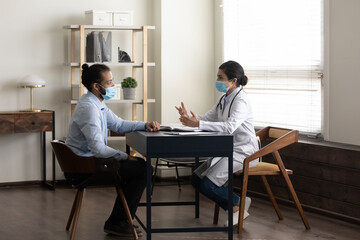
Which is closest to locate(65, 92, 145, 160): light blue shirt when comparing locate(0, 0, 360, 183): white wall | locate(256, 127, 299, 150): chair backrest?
locate(256, 127, 299, 150): chair backrest

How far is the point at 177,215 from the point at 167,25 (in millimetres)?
2592

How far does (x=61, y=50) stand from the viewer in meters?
7.05

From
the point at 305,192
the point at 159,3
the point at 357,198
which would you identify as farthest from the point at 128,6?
the point at 357,198

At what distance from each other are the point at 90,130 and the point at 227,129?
105cm

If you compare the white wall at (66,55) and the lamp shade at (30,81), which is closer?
the lamp shade at (30,81)

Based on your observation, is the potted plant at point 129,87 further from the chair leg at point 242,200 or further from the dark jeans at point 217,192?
the chair leg at point 242,200

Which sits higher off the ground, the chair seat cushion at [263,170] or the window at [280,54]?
the window at [280,54]

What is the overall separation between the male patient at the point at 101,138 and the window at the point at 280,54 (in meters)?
1.86

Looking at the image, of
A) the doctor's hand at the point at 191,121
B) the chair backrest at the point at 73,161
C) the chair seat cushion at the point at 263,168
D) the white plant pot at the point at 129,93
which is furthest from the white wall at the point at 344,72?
the white plant pot at the point at 129,93

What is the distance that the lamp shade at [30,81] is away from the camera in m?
6.57

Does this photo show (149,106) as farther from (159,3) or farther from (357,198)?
(357,198)

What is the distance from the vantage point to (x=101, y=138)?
14.7 ft

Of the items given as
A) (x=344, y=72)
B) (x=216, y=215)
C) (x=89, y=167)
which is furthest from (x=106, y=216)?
(x=344, y=72)

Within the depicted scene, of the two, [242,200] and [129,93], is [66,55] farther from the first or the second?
[242,200]
